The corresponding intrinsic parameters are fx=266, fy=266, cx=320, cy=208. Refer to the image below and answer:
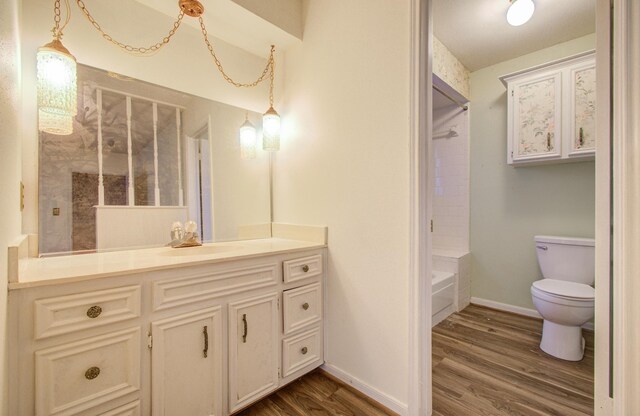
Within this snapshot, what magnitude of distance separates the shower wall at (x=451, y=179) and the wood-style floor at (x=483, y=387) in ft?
3.83

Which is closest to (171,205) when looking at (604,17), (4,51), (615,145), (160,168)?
(160,168)

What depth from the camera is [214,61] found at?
1.84 metres

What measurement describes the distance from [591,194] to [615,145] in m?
1.93

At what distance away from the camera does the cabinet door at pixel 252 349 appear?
130 centimetres

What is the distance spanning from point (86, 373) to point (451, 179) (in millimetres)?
3330

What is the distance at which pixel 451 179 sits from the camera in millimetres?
3105

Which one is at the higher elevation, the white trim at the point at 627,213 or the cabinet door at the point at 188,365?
the white trim at the point at 627,213

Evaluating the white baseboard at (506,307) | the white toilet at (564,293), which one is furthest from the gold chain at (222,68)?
the white baseboard at (506,307)

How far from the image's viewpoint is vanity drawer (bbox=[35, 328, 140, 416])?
2.87ft

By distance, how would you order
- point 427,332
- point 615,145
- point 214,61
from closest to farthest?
1. point 615,145
2. point 427,332
3. point 214,61

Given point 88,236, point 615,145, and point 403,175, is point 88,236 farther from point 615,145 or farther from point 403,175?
point 615,145

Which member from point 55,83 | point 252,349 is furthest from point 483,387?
point 55,83

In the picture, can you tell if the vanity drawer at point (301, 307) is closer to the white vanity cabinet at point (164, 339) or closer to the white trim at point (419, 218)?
the white vanity cabinet at point (164, 339)

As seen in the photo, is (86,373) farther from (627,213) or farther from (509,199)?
(509,199)
